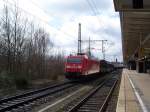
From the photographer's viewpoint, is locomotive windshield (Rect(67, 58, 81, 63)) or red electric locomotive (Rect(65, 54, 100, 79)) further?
locomotive windshield (Rect(67, 58, 81, 63))

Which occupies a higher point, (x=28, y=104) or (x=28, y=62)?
(x=28, y=62)

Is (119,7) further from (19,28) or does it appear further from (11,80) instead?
(19,28)

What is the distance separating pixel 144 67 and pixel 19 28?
47748 mm

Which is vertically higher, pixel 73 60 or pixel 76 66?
pixel 73 60

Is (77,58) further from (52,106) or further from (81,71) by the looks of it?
(52,106)

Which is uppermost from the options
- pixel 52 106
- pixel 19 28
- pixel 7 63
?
pixel 19 28

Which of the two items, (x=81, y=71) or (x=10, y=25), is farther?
(x=81, y=71)

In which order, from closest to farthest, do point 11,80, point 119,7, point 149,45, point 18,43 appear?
point 119,7 → point 11,80 → point 18,43 → point 149,45

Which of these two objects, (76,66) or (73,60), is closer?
(76,66)

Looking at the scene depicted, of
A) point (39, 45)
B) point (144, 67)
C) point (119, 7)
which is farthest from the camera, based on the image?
point (144, 67)

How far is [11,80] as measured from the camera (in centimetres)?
2800

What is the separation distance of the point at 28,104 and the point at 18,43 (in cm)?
1783

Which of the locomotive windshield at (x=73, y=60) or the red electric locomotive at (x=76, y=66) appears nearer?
the red electric locomotive at (x=76, y=66)

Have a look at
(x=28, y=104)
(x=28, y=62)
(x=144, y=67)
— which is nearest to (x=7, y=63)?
(x=28, y=62)
